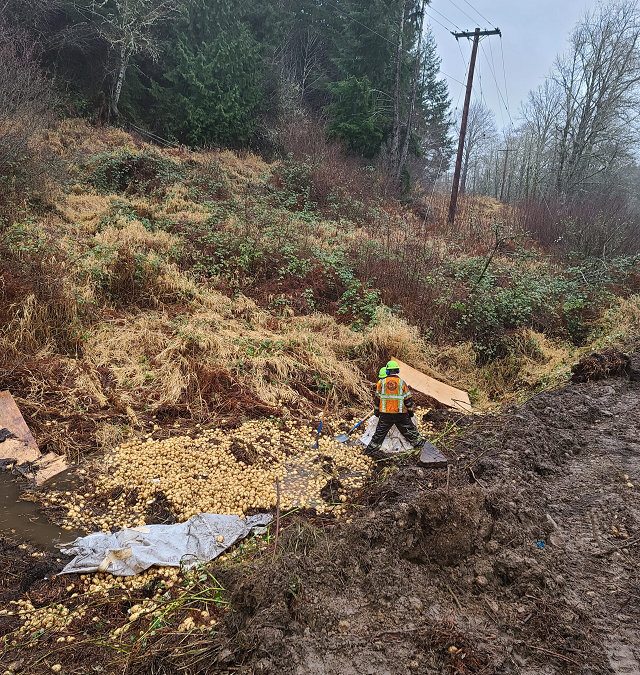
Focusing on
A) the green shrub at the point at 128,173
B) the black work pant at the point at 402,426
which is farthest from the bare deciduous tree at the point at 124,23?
the black work pant at the point at 402,426

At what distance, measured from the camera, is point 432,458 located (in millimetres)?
3957

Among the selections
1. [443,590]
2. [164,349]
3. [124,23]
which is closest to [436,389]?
[164,349]

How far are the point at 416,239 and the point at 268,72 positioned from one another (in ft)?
42.0

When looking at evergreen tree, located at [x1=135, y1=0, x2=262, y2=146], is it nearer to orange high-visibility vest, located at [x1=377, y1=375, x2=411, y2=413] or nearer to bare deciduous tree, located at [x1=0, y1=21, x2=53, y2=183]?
bare deciduous tree, located at [x1=0, y1=21, x2=53, y2=183]

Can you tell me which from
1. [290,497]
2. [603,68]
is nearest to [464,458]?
[290,497]

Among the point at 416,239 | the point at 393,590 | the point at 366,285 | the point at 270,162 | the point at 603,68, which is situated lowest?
the point at 393,590

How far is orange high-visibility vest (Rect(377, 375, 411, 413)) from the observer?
4.21m

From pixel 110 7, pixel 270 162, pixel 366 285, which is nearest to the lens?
pixel 366 285

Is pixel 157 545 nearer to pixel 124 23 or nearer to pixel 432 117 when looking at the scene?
pixel 124 23

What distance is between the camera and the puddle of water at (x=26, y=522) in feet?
10.2

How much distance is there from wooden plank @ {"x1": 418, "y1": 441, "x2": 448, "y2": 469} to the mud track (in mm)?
259

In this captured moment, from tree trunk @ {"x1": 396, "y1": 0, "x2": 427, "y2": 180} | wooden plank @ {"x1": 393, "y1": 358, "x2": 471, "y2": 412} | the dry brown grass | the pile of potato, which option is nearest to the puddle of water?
the pile of potato

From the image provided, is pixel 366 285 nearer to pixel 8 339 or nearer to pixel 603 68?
pixel 8 339

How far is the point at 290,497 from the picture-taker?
372cm
